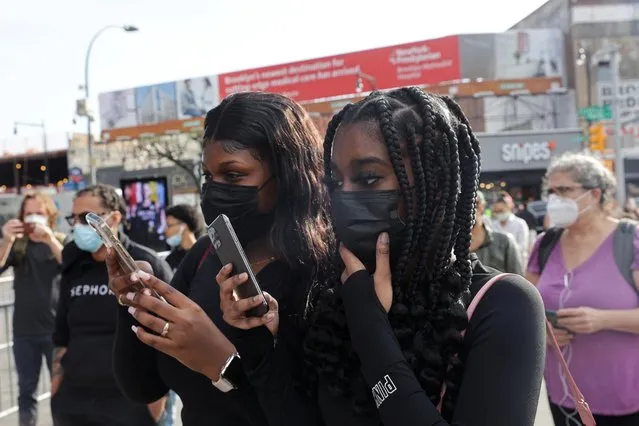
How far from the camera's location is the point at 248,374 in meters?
1.47

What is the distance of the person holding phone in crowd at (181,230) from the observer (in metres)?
5.91

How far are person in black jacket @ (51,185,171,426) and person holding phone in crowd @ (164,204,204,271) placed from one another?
2406mm

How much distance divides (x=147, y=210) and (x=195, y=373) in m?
8.87

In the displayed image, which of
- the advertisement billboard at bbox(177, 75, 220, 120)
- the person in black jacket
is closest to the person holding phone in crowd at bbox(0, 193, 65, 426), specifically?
the person in black jacket

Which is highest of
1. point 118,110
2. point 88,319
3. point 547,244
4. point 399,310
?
point 118,110

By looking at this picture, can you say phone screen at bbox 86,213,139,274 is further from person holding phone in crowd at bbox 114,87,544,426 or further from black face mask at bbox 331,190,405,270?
black face mask at bbox 331,190,405,270

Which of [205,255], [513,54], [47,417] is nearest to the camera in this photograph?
[205,255]

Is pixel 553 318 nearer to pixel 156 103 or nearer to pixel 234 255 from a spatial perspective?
pixel 234 255

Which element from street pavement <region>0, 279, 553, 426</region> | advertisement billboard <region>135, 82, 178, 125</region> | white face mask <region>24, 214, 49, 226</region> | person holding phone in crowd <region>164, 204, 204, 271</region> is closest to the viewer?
white face mask <region>24, 214, 49, 226</region>

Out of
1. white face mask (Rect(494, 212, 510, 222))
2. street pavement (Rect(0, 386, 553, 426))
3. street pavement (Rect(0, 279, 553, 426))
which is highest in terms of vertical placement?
white face mask (Rect(494, 212, 510, 222))

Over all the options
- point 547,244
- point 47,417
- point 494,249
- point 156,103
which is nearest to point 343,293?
point 547,244

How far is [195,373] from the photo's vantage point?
5.61 feet

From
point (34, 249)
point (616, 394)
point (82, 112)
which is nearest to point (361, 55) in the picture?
point (82, 112)

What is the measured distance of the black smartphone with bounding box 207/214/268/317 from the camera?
4.36ft
